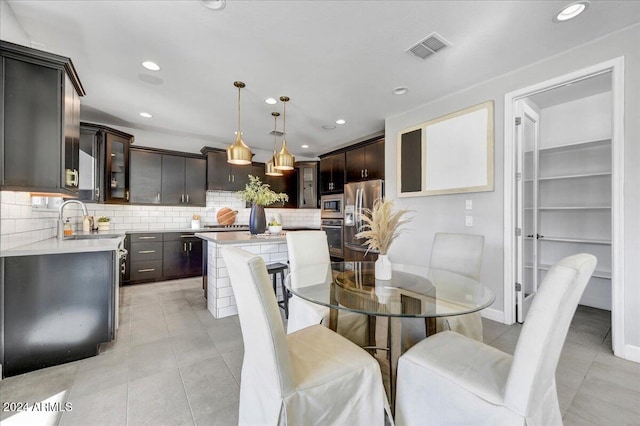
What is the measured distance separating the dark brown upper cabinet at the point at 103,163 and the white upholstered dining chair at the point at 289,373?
3919mm

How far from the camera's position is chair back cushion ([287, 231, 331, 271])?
2318 millimetres

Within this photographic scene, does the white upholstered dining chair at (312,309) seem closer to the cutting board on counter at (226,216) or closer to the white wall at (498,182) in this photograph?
the white wall at (498,182)

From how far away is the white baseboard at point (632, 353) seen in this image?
2031mm

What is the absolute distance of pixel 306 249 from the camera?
2.40m

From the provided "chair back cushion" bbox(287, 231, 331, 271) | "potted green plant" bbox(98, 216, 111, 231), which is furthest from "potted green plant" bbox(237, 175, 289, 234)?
"potted green plant" bbox(98, 216, 111, 231)

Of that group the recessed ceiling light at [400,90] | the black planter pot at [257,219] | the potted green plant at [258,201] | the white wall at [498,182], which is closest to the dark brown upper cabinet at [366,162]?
the white wall at [498,182]

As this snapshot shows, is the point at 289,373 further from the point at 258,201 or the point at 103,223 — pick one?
the point at 103,223

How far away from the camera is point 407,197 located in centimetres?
369

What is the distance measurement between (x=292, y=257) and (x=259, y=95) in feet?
6.87

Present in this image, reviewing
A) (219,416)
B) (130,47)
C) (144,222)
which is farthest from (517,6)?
(144,222)

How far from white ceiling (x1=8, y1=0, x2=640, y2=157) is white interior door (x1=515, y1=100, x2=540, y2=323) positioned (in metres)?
0.71

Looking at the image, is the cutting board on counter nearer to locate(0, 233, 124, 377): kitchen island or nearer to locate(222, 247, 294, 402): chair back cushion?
locate(0, 233, 124, 377): kitchen island

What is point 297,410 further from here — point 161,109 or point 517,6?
point 161,109

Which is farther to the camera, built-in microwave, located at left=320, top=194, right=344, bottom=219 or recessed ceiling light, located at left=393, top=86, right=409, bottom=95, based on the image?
built-in microwave, located at left=320, top=194, right=344, bottom=219
